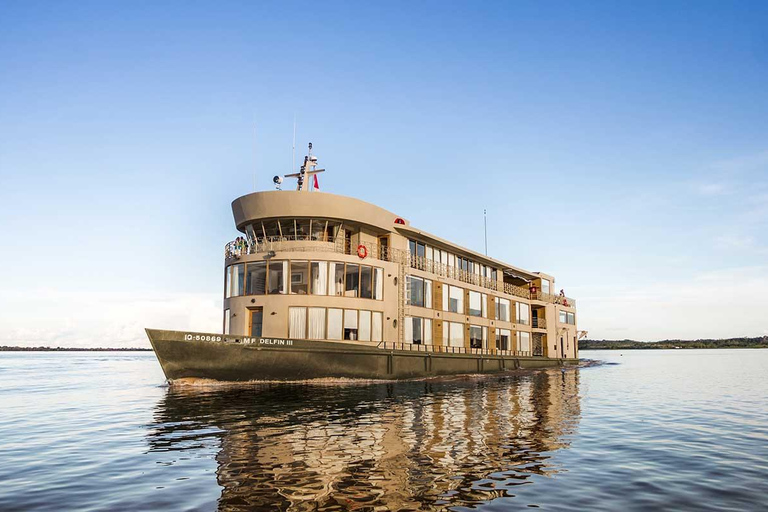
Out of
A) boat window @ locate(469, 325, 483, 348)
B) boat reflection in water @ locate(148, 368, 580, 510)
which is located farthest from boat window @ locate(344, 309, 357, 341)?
boat window @ locate(469, 325, 483, 348)

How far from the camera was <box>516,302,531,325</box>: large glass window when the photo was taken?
49250mm

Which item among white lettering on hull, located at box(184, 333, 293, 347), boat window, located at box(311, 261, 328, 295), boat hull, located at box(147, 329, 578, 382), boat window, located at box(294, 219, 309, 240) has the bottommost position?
boat hull, located at box(147, 329, 578, 382)

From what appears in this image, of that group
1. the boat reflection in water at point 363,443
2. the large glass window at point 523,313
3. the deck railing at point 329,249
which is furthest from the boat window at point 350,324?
the large glass window at point 523,313

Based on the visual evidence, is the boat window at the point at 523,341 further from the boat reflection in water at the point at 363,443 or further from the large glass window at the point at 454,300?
the boat reflection in water at the point at 363,443

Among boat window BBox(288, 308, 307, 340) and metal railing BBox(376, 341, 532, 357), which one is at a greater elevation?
boat window BBox(288, 308, 307, 340)

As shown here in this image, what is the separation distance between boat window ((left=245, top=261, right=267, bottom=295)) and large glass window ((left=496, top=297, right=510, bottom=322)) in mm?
22103

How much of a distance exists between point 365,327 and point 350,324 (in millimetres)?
1103

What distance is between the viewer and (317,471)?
997 centimetres

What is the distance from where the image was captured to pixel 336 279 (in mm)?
30750

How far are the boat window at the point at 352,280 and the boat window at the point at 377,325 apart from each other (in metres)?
1.78

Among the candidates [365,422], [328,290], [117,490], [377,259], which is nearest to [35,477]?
[117,490]

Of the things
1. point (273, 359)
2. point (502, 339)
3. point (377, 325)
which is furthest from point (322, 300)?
point (502, 339)

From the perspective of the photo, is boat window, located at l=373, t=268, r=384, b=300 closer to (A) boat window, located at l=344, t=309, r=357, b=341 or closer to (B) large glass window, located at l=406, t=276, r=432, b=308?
(A) boat window, located at l=344, t=309, r=357, b=341

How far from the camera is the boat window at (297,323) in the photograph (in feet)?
96.2
